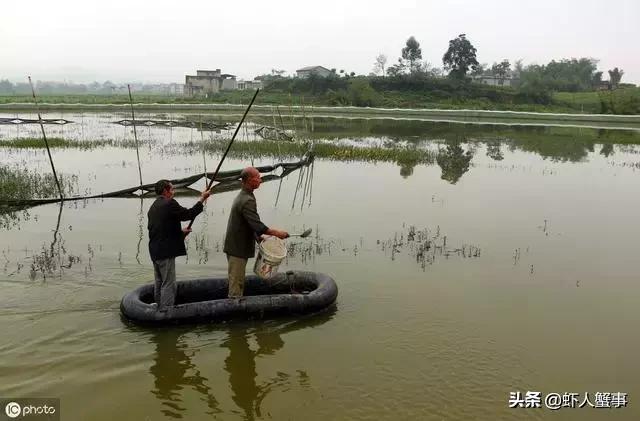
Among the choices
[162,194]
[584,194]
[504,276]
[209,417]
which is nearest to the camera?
[209,417]

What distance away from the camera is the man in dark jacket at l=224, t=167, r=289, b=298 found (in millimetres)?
6078

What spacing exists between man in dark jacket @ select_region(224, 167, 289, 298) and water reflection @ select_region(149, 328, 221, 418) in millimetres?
926

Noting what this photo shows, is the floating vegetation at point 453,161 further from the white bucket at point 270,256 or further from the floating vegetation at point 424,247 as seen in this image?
the white bucket at point 270,256

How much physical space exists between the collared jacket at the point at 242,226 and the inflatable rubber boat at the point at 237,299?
0.62m

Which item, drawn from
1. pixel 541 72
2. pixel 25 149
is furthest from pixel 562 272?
pixel 541 72

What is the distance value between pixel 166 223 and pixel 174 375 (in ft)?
5.66

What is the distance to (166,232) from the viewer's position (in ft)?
19.4

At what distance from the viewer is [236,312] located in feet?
20.5

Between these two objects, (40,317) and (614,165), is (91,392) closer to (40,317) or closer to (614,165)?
(40,317)

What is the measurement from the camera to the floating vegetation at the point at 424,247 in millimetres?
9047

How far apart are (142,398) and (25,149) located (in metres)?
19.8

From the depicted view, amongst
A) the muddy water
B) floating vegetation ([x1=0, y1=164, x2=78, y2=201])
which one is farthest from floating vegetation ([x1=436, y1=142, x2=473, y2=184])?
floating vegetation ([x1=0, y1=164, x2=78, y2=201])

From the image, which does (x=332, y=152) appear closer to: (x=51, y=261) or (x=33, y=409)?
(x=51, y=261)

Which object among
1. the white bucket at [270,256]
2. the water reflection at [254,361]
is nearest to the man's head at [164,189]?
the white bucket at [270,256]
